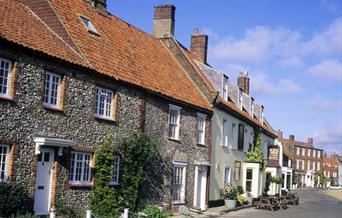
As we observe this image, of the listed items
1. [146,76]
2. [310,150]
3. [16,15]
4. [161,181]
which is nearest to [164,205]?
[161,181]

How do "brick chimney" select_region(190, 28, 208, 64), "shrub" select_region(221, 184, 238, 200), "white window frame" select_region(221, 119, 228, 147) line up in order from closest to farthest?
"shrub" select_region(221, 184, 238, 200) < "white window frame" select_region(221, 119, 228, 147) < "brick chimney" select_region(190, 28, 208, 64)

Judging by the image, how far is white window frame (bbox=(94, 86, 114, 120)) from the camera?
20.8 m

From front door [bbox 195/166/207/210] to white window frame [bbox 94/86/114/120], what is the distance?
31.5ft

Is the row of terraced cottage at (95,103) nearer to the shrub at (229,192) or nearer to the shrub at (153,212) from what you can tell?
the shrub at (229,192)

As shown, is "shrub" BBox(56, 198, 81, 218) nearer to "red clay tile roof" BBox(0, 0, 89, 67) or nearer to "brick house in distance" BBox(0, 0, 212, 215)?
"brick house in distance" BBox(0, 0, 212, 215)

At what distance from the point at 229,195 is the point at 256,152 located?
7.85 meters

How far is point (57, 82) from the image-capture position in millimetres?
18734

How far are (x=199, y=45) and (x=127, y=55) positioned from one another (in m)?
15.8

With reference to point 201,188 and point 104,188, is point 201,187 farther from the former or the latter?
point 104,188

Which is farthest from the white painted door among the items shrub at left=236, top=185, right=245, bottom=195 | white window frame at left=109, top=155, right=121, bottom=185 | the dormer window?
the dormer window

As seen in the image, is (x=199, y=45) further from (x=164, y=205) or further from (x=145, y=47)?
(x=164, y=205)

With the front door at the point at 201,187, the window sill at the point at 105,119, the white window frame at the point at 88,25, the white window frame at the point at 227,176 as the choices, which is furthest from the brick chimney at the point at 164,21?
the window sill at the point at 105,119

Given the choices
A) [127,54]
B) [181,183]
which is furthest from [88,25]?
[181,183]

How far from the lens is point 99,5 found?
2645cm
